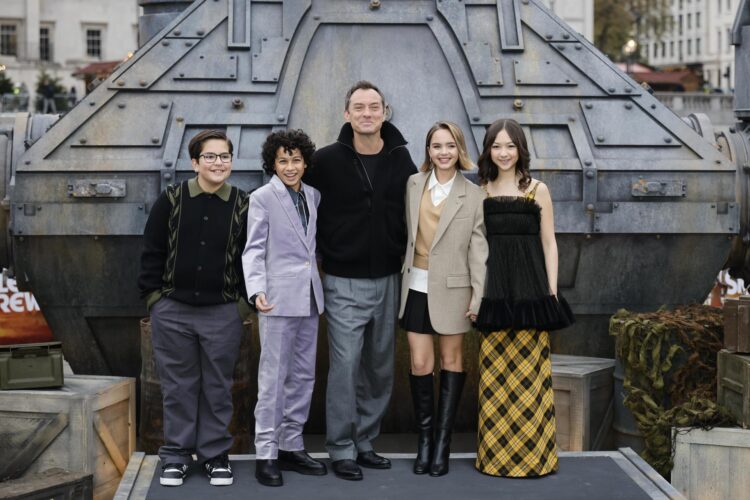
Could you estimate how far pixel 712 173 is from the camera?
27.7 ft

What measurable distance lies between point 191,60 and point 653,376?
318 centimetres

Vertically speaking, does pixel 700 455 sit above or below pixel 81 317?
below

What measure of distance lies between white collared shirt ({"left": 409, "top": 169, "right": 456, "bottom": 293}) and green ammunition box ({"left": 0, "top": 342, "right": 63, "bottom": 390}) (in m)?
2.08

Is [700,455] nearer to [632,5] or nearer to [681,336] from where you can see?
[681,336]

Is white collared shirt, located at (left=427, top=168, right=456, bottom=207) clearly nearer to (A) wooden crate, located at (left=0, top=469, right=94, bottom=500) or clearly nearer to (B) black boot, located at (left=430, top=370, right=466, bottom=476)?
(B) black boot, located at (left=430, top=370, right=466, bottom=476)

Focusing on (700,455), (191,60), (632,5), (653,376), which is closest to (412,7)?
(191,60)

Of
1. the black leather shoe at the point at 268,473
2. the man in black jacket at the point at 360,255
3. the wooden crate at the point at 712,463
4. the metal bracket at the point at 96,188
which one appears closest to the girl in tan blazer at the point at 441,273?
the man in black jacket at the point at 360,255

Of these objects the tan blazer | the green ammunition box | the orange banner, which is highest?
the tan blazer

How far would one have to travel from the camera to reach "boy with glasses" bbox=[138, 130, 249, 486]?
22.5ft

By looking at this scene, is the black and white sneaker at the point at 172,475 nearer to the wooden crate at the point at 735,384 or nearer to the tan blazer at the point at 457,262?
the tan blazer at the point at 457,262

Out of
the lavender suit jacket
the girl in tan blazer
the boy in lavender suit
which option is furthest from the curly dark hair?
the girl in tan blazer

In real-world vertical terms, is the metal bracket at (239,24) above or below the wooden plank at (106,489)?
above

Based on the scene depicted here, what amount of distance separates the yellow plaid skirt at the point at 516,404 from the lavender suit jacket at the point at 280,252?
2.97ft

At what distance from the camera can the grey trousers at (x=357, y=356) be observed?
6.95m
